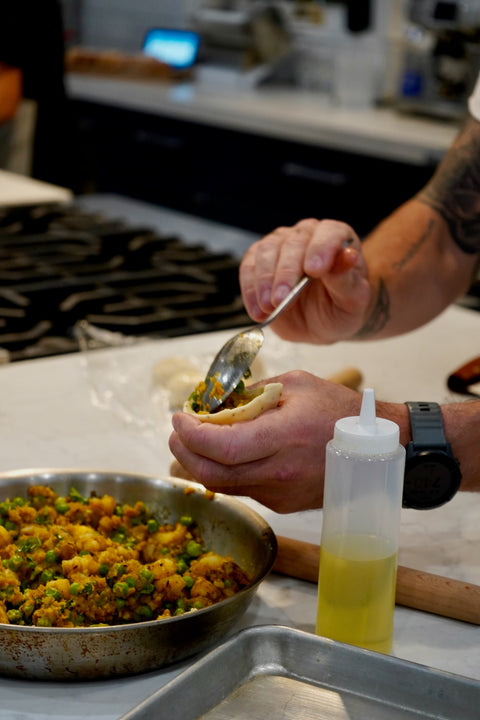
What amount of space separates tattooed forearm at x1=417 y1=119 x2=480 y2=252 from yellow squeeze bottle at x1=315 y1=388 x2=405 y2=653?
108 cm

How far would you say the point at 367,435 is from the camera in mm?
916

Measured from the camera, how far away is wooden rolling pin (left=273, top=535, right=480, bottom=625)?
109cm

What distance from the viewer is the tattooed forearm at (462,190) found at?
1.90 meters

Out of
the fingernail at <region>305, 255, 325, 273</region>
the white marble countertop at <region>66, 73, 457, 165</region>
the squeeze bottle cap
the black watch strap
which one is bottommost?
the white marble countertop at <region>66, 73, 457, 165</region>

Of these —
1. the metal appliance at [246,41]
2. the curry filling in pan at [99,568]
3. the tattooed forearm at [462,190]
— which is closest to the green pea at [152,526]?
the curry filling in pan at [99,568]

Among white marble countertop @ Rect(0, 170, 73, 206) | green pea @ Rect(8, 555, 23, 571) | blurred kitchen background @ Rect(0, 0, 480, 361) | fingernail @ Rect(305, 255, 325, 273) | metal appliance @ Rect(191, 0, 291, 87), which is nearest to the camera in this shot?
green pea @ Rect(8, 555, 23, 571)

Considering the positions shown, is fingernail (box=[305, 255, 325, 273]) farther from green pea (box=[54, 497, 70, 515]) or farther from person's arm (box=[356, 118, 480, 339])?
green pea (box=[54, 497, 70, 515])

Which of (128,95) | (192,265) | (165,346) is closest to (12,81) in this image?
(128,95)

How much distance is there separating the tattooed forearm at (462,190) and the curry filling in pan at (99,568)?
3.33 feet

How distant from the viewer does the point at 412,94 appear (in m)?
4.55

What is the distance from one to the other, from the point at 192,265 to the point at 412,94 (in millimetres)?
2391

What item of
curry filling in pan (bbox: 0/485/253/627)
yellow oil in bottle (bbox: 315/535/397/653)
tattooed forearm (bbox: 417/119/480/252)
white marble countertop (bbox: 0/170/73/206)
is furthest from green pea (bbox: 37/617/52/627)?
white marble countertop (bbox: 0/170/73/206)

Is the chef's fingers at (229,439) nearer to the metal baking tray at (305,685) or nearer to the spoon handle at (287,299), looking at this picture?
the metal baking tray at (305,685)

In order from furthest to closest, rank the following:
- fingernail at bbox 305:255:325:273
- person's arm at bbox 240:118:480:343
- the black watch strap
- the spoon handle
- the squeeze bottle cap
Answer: person's arm at bbox 240:118:480:343 < fingernail at bbox 305:255:325:273 < the spoon handle < the black watch strap < the squeeze bottle cap
